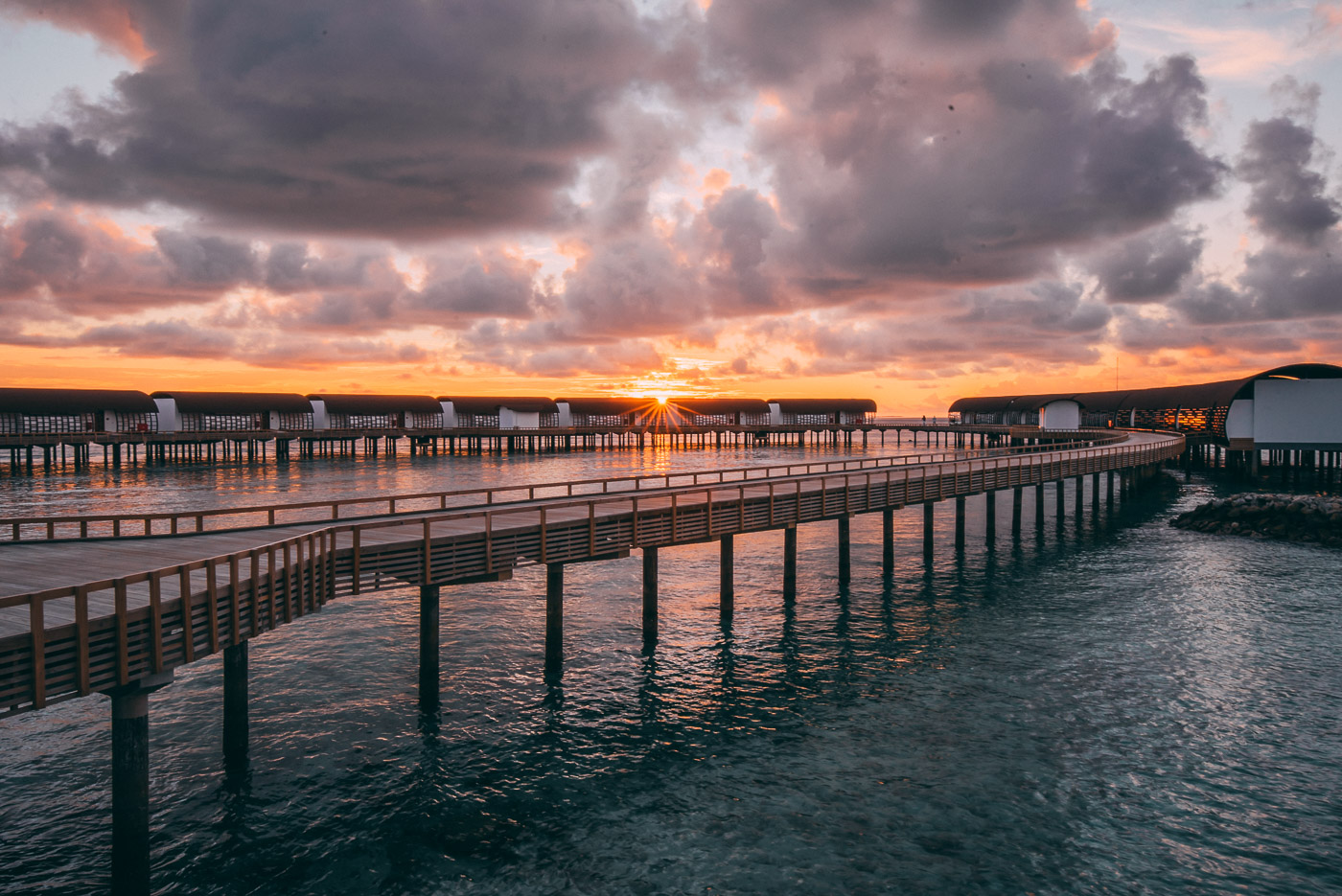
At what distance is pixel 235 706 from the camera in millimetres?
15914

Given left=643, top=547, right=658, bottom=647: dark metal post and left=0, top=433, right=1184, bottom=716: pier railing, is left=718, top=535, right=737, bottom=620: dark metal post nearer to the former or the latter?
left=0, top=433, right=1184, bottom=716: pier railing

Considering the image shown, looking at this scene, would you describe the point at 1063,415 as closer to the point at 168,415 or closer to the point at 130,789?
the point at 130,789

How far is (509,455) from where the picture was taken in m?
126

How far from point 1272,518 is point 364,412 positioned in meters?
113

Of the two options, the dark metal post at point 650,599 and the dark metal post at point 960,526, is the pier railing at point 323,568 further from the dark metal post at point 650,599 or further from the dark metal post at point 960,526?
the dark metal post at point 960,526

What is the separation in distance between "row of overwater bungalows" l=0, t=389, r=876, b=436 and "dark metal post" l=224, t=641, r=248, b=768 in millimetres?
99012

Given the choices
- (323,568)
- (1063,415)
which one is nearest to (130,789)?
(323,568)

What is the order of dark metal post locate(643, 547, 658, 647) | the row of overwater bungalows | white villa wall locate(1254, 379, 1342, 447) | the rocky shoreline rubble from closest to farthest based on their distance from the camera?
dark metal post locate(643, 547, 658, 647) → the rocky shoreline rubble → white villa wall locate(1254, 379, 1342, 447) → the row of overwater bungalows

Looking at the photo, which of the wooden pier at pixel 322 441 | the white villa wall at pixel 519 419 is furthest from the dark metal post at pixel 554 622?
the white villa wall at pixel 519 419

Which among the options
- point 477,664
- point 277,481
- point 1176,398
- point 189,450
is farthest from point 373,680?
point 189,450

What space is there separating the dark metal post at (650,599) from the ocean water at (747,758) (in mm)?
861

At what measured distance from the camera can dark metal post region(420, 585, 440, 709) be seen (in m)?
18.5

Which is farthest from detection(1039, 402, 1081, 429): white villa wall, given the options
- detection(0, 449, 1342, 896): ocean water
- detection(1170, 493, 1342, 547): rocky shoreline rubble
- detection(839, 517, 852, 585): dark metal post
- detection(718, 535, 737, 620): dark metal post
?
detection(718, 535, 737, 620): dark metal post

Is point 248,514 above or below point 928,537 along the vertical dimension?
above
